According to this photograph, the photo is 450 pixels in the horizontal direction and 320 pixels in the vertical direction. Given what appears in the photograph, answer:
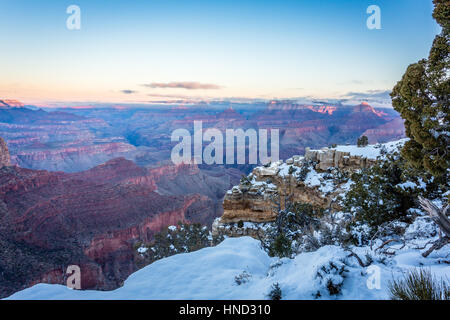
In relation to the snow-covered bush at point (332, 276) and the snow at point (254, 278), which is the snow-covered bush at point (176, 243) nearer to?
the snow at point (254, 278)

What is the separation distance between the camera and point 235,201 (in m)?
19.3

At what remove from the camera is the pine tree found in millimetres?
5535

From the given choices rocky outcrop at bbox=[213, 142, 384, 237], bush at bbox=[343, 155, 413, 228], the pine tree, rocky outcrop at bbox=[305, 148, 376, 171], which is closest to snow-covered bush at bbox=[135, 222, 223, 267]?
rocky outcrop at bbox=[213, 142, 384, 237]

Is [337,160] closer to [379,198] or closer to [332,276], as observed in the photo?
[379,198]

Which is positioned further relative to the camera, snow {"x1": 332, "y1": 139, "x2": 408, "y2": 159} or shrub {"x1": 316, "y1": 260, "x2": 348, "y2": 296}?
snow {"x1": 332, "y1": 139, "x2": 408, "y2": 159}

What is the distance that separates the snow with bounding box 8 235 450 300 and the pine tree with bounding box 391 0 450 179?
7.22ft

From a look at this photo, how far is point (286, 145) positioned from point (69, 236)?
111932mm

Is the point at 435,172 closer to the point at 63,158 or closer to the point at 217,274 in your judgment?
the point at 217,274

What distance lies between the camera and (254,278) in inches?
196

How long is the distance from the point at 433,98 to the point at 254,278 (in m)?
6.00

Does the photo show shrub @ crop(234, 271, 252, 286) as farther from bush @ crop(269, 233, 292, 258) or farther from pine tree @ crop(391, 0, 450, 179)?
pine tree @ crop(391, 0, 450, 179)

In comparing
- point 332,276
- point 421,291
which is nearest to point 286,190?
point 332,276

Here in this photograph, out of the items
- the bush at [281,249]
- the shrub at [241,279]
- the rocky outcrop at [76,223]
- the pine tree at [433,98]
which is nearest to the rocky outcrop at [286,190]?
the bush at [281,249]

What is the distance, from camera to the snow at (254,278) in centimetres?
371
